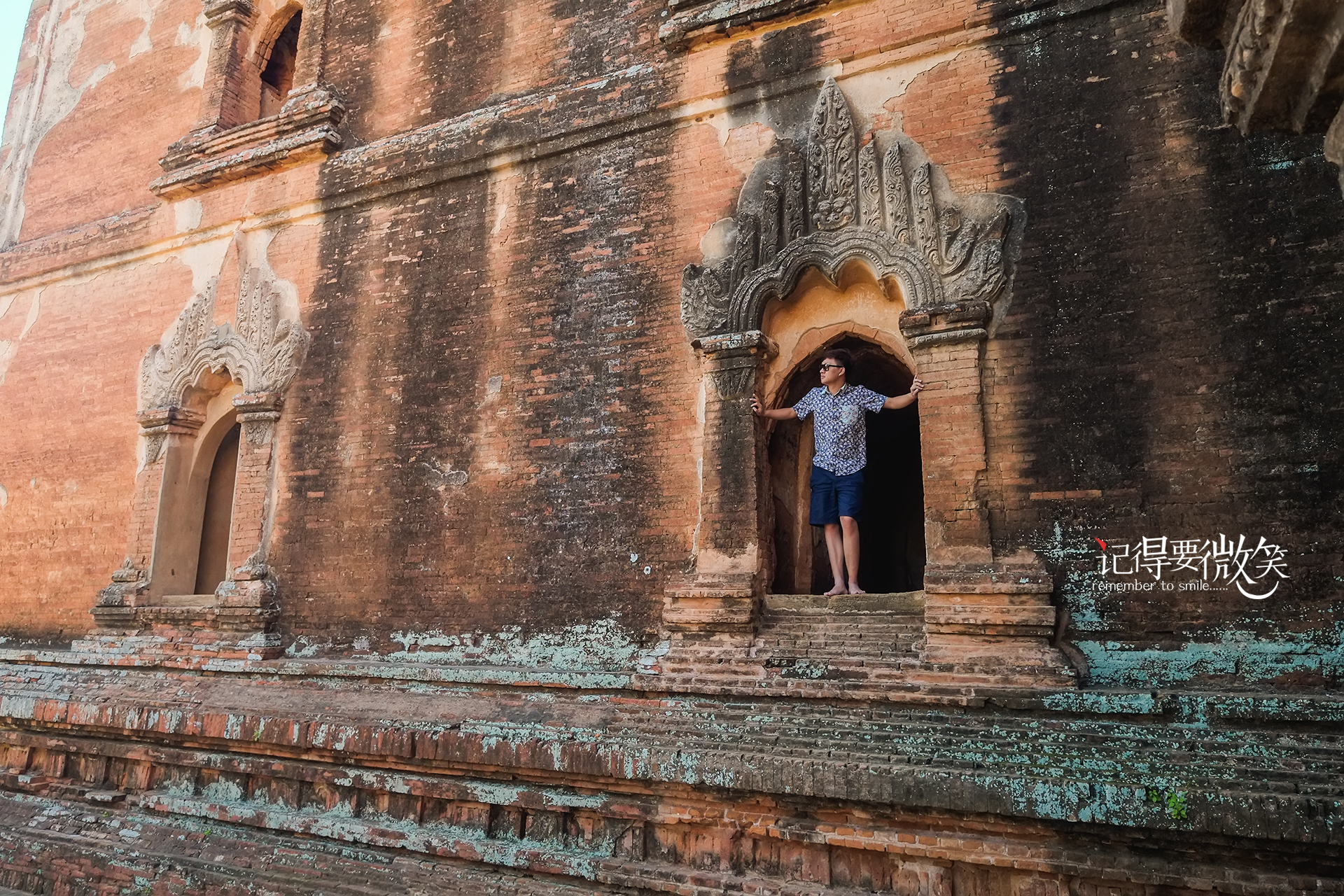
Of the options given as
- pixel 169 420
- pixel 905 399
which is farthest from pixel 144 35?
pixel 905 399

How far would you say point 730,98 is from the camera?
20.2 ft

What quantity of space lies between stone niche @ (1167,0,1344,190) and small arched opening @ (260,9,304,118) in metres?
9.43

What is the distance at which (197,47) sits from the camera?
31.8 feet

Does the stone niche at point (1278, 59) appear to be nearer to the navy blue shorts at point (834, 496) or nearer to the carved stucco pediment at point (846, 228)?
the carved stucco pediment at point (846, 228)

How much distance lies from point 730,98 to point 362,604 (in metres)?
4.63

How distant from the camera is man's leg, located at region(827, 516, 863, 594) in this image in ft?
17.8

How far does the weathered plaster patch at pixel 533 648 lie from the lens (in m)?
5.66

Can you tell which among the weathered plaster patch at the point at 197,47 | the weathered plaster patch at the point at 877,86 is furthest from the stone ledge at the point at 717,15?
the weathered plaster patch at the point at 197,47

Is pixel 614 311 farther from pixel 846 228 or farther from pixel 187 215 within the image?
pixel 187 215

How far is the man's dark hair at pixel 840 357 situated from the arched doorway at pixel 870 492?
5.1 inches

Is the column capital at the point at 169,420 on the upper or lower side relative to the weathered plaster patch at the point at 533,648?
upper

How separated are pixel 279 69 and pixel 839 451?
8.30m

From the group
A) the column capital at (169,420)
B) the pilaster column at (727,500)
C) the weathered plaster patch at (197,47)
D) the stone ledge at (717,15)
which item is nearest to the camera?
the pilaster column at (727,500)

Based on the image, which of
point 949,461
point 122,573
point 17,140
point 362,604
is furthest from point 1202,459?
point 17,140
